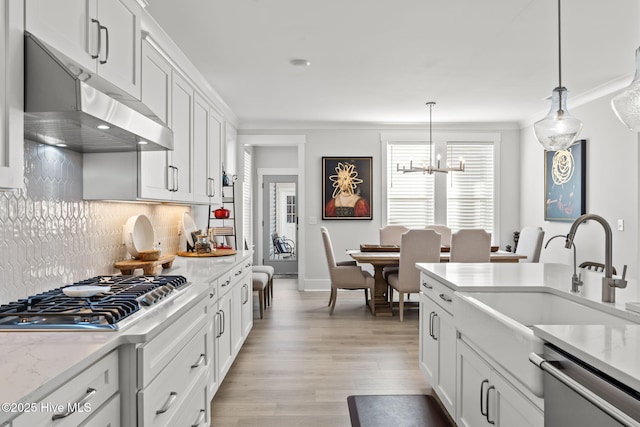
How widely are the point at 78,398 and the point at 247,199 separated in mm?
6245

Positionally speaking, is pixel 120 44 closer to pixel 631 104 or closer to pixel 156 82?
pixel 156 82

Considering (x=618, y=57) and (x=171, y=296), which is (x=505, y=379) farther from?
(x=618, y=57)

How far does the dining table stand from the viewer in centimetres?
496

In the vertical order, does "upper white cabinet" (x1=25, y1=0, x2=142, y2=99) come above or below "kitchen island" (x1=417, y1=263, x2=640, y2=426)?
above

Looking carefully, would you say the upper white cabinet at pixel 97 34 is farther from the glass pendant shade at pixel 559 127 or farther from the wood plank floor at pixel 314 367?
the glass pendant shade at pixel 559 127

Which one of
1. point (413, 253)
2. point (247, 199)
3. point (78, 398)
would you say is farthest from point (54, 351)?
point (247, 199)

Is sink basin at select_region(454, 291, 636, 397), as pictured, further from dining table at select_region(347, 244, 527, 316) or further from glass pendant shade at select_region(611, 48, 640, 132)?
dining table at select_region(347, 244, 527, 316)

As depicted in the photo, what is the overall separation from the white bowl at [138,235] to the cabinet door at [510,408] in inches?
83.4

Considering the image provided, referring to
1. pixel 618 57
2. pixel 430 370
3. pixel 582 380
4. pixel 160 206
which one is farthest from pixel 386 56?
pixel 582 380

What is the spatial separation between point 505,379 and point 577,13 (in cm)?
256

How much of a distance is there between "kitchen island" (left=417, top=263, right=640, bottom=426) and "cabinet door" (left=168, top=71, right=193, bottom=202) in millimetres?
1916

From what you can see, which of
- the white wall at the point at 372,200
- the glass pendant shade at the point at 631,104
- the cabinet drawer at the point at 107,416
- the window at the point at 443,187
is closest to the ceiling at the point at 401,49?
the white wall at the point at 372,200

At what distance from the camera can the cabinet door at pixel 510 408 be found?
1.36 metres

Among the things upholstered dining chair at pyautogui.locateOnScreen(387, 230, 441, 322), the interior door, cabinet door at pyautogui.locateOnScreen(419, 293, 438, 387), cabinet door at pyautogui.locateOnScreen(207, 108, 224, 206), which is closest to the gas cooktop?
cabinet door at pyautogui.locateOnScreen(419, 293, 438, 387)
